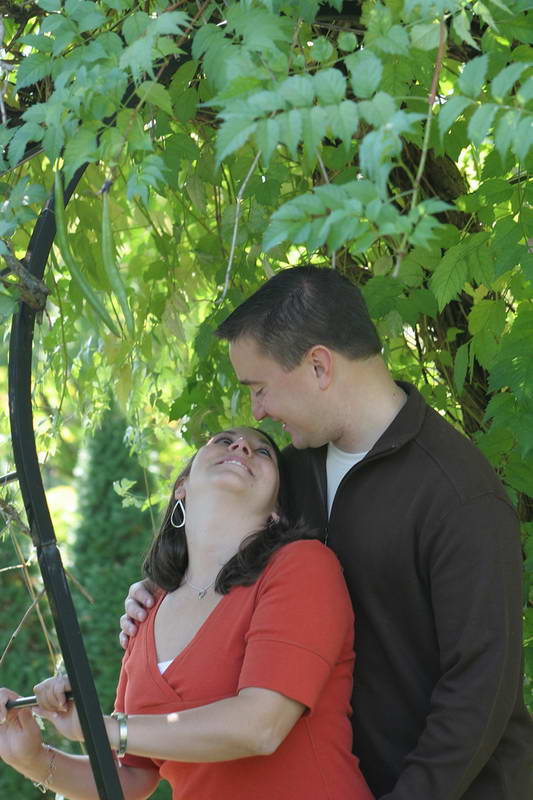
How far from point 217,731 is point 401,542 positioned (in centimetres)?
43

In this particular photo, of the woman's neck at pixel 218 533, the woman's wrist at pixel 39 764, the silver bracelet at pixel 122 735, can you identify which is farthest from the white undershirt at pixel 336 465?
the woman's wrist at pixel 39 764

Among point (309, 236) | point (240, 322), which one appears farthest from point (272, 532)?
point (309, 236)

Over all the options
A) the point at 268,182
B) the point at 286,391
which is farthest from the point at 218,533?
the point at 268,182

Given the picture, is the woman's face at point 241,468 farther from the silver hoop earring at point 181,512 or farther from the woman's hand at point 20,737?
the woman's hand at point 20,737

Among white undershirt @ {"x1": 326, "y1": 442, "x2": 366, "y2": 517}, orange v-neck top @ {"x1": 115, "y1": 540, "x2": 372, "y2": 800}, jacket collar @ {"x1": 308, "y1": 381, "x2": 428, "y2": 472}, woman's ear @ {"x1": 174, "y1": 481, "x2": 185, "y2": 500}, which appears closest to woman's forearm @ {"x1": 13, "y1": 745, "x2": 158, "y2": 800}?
orange v-neck top @ {"x1": 115, "y1": 540, "x2": 372, "y2": 800}

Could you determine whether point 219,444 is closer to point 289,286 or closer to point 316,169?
point 289,286

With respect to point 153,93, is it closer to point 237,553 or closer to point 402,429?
point 402,429

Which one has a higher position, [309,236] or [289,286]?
[309,236]

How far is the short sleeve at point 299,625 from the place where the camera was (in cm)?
178

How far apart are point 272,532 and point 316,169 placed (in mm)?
979

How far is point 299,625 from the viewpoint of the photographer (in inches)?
71.7

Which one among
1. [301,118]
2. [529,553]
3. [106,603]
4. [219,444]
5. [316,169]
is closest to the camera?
[301,118]

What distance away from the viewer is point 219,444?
2207 mm

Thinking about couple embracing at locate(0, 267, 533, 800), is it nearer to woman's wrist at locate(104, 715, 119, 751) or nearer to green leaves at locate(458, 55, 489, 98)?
woman's wrist at locate(104, 715, 119, 751)
